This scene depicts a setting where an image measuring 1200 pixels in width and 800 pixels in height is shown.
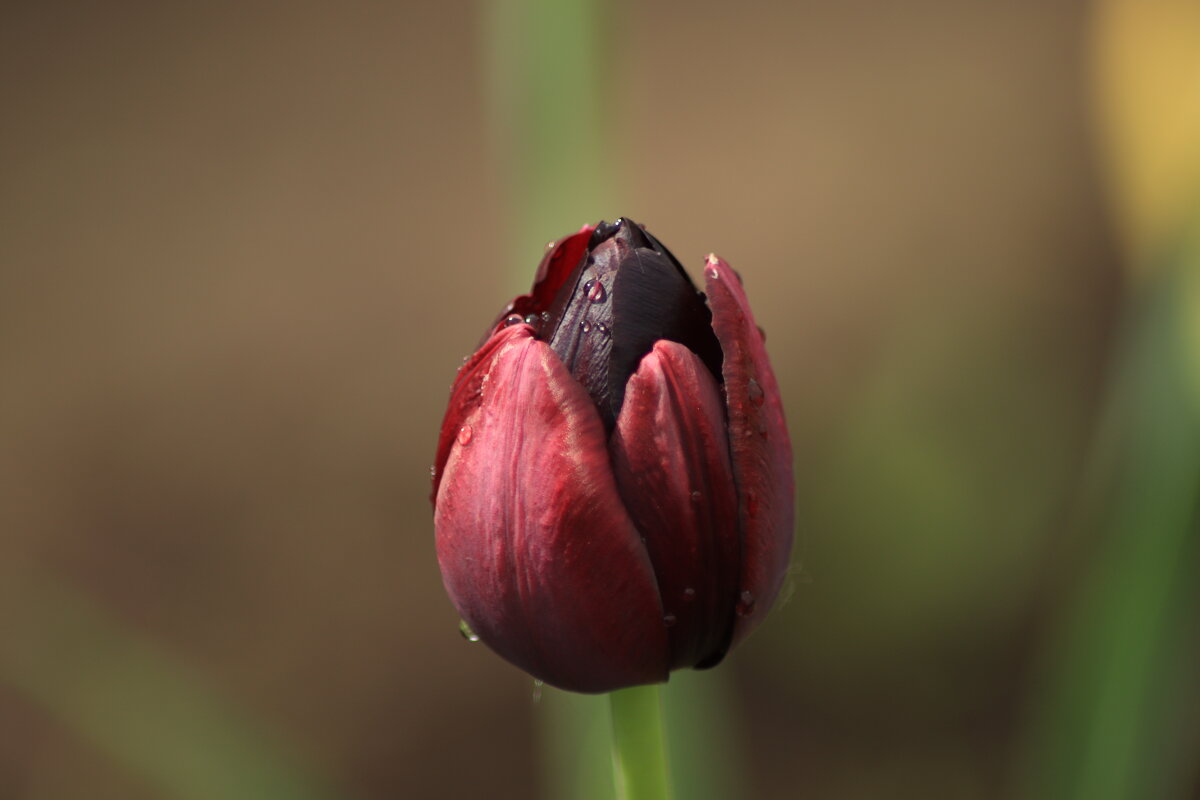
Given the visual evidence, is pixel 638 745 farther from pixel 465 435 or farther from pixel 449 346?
pixel 449 346

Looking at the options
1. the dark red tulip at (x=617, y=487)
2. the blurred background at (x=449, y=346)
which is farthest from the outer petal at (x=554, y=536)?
the blurred background at (x=449, y=346)

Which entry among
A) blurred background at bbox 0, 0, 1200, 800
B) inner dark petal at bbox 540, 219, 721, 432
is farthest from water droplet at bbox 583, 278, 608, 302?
blurred background at bbox 0, 0, 1200, 800

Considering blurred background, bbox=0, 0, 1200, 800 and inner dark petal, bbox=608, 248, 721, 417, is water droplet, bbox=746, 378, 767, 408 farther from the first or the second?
blurred background, bbox=0, 0, 1200, 800

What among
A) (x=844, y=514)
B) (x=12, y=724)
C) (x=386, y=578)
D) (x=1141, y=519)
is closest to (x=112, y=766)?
(x=12, y=724)

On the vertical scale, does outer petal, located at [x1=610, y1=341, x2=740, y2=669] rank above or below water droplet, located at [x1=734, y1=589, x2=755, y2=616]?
above

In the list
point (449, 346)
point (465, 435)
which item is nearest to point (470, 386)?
point (465, 435)

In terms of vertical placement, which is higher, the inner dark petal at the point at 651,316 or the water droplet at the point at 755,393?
the inner dark petal at the point at 651,316

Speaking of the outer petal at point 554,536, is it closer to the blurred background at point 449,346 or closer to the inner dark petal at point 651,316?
the inner dark petal at point 651,316
